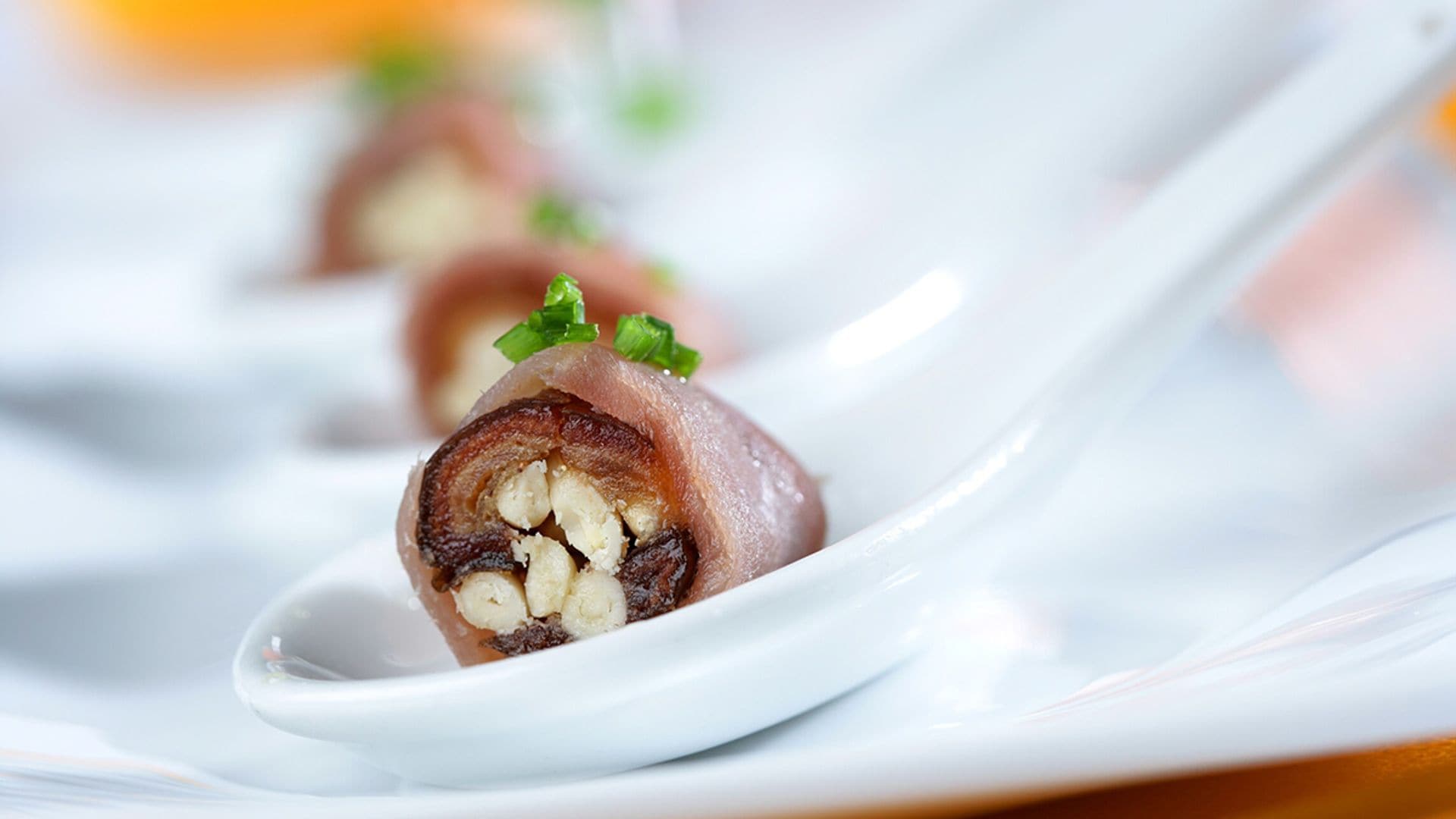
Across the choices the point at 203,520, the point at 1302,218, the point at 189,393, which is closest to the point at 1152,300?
the point at 1302,218

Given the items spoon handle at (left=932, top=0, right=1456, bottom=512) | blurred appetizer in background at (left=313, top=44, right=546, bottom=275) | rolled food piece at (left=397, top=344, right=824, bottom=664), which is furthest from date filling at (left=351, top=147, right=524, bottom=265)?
rolled food piece at (left=397, top=344, right=824, bottom=664)

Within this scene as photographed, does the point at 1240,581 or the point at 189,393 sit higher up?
the point at 189,393

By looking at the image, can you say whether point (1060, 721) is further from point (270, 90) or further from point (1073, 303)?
point (270, 90)

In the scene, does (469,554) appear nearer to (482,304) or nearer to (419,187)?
(482,304)

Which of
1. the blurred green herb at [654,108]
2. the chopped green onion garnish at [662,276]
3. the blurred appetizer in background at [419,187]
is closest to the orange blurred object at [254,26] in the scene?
the blurred green herb at [654,108]

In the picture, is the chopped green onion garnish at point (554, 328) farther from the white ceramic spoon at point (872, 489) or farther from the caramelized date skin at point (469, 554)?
the white ceramic spoon at point (872, 489)

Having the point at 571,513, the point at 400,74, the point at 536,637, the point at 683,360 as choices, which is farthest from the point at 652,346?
the point at 400,74
